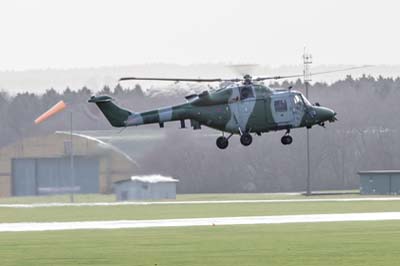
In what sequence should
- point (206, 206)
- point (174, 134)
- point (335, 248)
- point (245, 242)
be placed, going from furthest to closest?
point (174, 134) → point (206, 206) → point (245, 242) → point (335, 248)

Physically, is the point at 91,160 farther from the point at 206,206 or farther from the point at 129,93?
the point at 206,206

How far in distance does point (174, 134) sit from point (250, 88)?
2816 inches

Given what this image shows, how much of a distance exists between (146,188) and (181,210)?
105 ft

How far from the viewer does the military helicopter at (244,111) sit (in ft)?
240

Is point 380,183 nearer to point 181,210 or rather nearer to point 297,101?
point 181,210

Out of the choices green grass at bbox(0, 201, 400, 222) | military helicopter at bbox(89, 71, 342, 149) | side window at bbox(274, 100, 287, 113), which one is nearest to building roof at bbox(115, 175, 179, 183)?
green grass at bbox(0, 201, 400, 222)

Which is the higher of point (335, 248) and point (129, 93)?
point (129, 93)

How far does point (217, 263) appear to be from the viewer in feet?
203

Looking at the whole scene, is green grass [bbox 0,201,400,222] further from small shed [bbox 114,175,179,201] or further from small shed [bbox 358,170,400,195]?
small shed [bbox 358,170,400,195]

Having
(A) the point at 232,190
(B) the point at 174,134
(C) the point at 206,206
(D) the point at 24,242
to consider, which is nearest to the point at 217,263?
(D) the point at 24,242

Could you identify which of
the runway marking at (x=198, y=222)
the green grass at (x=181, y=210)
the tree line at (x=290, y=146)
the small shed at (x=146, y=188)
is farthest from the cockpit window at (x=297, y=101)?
the tree line at (x=290, y=146)

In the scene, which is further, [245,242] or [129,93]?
[129,93]

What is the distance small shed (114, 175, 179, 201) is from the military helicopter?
241ft

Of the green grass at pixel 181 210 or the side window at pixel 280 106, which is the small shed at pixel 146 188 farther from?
the side window at pixel 280 106
